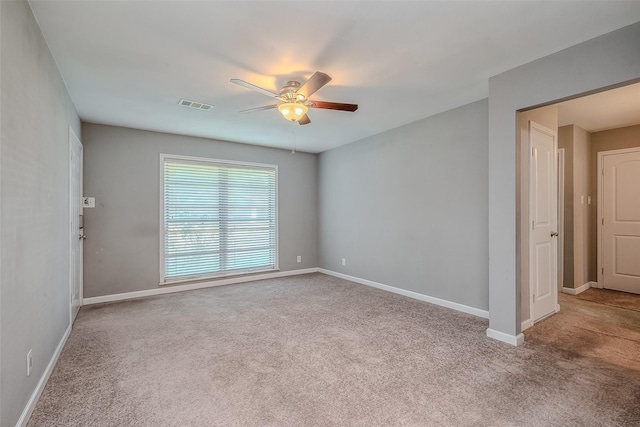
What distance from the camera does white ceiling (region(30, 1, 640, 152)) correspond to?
78.3 inches

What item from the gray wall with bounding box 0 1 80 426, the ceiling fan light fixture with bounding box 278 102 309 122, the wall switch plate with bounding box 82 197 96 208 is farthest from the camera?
the wall switch plate with bounding box 82 197 96 208

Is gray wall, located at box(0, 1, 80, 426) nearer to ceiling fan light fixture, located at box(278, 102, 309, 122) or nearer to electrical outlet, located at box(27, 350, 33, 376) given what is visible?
electrical outlet, located at box(27, 350, 33, 376)

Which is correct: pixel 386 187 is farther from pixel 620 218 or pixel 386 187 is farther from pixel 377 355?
pixel 620 218

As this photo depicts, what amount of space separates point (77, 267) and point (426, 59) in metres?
4.72

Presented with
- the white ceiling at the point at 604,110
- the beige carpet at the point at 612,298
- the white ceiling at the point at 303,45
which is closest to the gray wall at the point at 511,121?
the white ceiling at the point at 303,45

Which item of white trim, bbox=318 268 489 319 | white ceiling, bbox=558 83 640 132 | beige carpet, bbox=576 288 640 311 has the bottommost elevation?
beige carpet, bbox=576 288 640 311

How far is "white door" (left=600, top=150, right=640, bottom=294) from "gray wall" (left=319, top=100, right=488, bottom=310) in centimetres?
280

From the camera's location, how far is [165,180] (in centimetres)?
491

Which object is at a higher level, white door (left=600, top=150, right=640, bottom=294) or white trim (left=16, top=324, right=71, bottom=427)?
white door (left=600, top=150, right=640, bottom=294)

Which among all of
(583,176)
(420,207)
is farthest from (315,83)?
(583,176)

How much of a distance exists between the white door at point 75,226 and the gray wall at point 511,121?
4416mm

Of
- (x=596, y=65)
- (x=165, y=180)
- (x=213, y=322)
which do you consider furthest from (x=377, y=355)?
(x=165, y=180)

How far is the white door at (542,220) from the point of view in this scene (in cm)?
316

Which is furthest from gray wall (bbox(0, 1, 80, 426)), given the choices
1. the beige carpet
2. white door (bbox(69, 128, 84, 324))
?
the beige carpet
